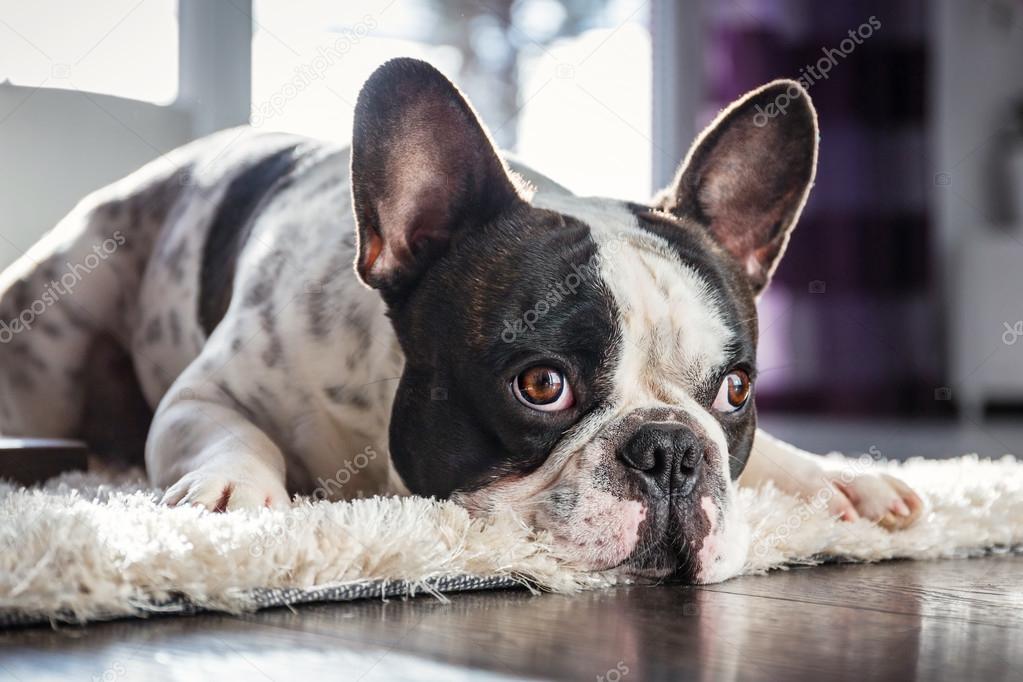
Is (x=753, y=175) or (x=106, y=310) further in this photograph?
(x=106, y=310)

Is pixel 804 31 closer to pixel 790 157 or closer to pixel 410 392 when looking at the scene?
pixel 790 157

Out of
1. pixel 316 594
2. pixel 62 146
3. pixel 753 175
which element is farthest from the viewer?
pixel 62 146

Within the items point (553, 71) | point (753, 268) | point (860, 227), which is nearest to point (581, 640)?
point (753, 268)

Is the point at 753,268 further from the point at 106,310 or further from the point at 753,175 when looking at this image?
the point at 106,310

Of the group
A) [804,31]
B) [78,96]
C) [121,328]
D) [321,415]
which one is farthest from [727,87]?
[321,415]

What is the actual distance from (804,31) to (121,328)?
498cm

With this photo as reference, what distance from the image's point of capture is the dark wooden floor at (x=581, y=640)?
864mm

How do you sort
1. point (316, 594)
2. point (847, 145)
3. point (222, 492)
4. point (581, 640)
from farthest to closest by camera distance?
point (847, 145) < point (222, 492) < point (316, 594) < point (581, 640)

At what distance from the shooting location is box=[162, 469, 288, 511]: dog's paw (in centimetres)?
134

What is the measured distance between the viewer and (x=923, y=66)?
21.0 ft

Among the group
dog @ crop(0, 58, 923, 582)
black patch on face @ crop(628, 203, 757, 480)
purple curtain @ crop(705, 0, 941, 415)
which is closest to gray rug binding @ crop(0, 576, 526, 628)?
dog @ crop(0, 58, 923, 582)

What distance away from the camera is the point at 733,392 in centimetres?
147

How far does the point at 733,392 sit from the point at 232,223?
3.41 feet

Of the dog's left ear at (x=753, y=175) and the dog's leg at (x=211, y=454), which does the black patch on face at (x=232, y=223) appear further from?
the dog's left ear at (x=753, y=175)
